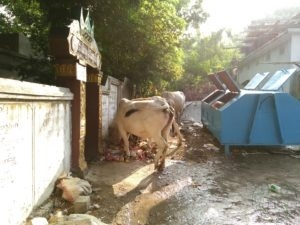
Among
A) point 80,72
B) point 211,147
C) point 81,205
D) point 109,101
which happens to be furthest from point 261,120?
point 81,205

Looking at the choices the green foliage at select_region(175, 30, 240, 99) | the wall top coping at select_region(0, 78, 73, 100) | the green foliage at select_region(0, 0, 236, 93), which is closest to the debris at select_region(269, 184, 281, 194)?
the wall top coping at select_region(0, 78, 73, 100)

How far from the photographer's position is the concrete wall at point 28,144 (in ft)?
10.5

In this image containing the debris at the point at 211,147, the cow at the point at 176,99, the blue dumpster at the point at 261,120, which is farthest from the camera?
the cow at the point at 176,99

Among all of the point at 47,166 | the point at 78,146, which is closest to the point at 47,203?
the point at 47,166

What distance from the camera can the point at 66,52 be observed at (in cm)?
475

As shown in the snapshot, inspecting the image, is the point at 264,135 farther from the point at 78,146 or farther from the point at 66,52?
the point at 66,52

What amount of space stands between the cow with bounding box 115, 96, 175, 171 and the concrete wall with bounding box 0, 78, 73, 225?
188 cm

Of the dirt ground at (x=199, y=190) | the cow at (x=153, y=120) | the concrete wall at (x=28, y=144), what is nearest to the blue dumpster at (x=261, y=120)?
the dirt ground at (x=199, y=190)

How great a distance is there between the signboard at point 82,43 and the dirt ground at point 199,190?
197 cm

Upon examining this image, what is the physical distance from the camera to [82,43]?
212 inches

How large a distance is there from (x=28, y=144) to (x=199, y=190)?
2.82 m

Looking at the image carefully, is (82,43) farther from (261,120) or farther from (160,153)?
(261,120)

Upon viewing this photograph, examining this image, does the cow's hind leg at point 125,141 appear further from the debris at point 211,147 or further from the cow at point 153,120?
the debris at point 211,147

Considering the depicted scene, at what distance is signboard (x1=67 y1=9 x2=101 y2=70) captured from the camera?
15.7ft
